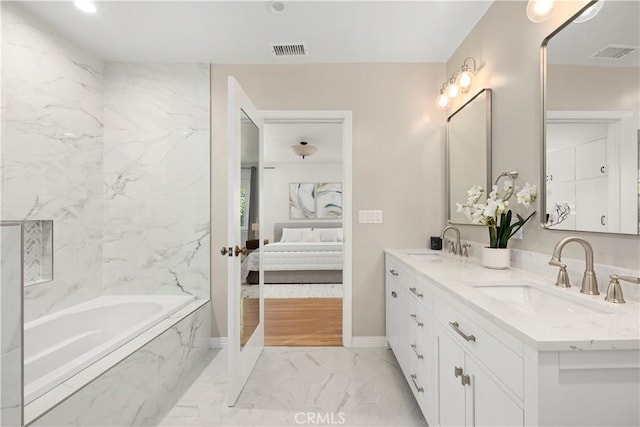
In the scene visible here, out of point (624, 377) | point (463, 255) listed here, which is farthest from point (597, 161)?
point (463, 255)

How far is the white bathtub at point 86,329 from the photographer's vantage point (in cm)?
166

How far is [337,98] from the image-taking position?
2.51 m

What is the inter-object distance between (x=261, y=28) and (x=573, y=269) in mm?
2342

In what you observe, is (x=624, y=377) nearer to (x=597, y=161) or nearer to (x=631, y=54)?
(x=597, y=161)

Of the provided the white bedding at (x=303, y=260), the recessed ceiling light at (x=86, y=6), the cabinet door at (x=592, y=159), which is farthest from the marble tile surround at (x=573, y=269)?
the white bedding at (x=303, y=260)

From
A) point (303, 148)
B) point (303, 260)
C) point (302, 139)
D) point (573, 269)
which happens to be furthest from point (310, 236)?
point (573, 269)

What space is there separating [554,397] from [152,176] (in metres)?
2.88

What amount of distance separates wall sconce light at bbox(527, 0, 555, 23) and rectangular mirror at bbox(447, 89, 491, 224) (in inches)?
22.8

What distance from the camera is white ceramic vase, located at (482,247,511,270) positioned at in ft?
5.08

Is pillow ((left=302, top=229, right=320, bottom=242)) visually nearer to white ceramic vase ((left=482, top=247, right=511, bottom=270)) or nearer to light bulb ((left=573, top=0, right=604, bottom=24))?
white ceramic vase ((left=482, top=247, right=511, bottom=270))

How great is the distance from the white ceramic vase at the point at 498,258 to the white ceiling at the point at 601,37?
92 centimetres

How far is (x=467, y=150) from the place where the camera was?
213 centimetres

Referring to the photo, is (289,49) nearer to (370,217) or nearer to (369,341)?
(370,217)

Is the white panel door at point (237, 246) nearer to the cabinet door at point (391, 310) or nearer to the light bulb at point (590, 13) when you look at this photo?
the cabinet door at point (391, 310)
